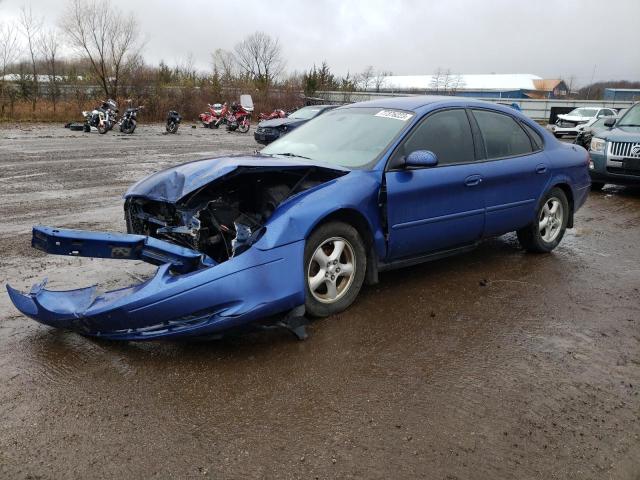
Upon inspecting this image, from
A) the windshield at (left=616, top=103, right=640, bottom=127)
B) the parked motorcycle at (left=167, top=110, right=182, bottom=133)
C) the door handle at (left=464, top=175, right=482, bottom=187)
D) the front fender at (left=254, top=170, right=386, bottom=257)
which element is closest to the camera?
the front fender at (left=254, top=170, right=386, bottom=257)

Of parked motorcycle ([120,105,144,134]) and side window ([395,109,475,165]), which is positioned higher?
side window ([395,109,475,165])

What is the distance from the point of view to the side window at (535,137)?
552 centimetres

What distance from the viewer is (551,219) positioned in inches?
228

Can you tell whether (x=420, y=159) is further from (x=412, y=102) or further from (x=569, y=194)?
(x=569, y=194)

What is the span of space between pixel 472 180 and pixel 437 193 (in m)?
0.48

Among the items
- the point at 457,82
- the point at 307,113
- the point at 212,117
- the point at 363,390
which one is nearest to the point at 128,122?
the point at 212,117

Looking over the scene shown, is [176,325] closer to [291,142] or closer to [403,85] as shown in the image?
[291,142]

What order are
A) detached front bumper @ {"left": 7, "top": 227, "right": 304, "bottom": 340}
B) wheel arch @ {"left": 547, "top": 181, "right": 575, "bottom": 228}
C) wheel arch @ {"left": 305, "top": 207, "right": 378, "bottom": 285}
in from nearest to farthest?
detached front bumper @ {"left": 7, "top": 227, "right": 304, "bottom": 340} < wheel arch @ {"left": 305, "top": 207, "right": 378, "bottom": 285} < wheel arch @ {"left": 547, "top": 181, "right": 575, "bottom": 228}

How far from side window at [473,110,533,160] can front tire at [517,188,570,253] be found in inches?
25.8

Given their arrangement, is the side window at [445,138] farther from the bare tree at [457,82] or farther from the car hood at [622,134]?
the bare tree at [457,82]

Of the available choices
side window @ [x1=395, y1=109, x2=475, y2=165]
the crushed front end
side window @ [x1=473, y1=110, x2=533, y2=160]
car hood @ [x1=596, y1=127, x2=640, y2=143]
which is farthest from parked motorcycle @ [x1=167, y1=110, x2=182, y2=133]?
the crushed front end

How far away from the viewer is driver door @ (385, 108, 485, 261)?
13.8ft

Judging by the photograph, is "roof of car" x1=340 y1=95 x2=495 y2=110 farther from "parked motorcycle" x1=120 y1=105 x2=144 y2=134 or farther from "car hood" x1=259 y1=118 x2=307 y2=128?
"parked motorcycle" x1=120 y1=105 x2=144 y2=134

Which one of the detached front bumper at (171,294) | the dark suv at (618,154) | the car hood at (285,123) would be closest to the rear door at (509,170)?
the detached front bumper at (171,294)
